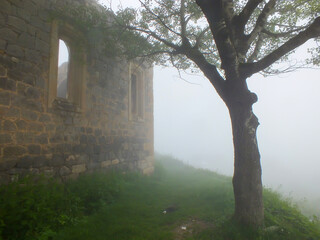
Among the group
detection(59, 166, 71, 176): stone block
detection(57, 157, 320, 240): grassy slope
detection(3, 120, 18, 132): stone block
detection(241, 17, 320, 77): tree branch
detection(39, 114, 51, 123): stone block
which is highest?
detection(241, 17, 320, 77): tree branch

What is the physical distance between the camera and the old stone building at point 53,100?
14.0 feet

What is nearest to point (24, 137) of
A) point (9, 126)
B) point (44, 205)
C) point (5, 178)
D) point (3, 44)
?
point (9, 126)

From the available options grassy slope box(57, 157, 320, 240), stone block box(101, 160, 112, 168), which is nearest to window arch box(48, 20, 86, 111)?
stone block box(101, 160, 112, 168)

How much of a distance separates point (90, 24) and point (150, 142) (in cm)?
598

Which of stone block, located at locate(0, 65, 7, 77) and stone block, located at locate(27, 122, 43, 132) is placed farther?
stone block, located at locate(27, 122, 43, 132)

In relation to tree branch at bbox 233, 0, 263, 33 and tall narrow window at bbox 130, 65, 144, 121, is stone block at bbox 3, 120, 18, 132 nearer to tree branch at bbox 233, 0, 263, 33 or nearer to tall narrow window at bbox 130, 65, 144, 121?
tree branch at bbox 233, 0, 263, 33

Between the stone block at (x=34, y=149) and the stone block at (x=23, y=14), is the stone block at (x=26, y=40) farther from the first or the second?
the stone block at (x=34, y=149)

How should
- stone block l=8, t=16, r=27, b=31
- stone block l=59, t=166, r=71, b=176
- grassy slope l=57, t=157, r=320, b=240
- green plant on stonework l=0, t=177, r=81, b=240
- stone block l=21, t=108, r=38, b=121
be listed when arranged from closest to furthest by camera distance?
green plant on stonework l=0, t=177, r=81, b=240, grassy slope l=57, t=157, r=320, b=240, stone block l=8, t=16, r=27, b=31, stone block l=21, t=108, r=38, b=121, stone block l=59, t=166, r=71, b=176

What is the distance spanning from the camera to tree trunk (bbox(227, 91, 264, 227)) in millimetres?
4109

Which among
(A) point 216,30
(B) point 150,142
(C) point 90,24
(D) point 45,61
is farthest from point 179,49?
(B) point 150,142

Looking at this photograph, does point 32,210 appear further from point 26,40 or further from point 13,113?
point 26,40

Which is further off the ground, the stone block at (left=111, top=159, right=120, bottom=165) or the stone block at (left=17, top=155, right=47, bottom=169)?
the stone block at (left=17, top=155, right=47, bottom=169)

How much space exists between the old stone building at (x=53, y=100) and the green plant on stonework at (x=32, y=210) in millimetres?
543

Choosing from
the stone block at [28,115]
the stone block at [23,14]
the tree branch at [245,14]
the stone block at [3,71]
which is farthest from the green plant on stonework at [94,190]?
the tree branch at [245,14]
